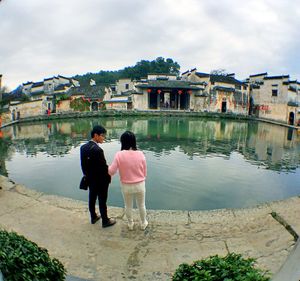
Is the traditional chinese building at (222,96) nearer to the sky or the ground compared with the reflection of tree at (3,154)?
nearer to the sky

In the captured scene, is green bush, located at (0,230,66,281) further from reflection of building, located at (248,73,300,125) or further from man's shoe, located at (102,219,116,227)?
reflection of building, located at (248,73,300,125)

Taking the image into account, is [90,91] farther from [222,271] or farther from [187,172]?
[222,271]

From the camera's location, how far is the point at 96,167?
345 cm

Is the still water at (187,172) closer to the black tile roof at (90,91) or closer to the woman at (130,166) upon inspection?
the woman at (130,166)

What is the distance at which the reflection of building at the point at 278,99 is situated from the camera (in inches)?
1089

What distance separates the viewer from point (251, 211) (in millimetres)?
4074

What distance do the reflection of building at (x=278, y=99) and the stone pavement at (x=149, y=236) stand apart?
2543 centimetres

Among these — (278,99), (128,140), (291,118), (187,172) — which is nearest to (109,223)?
(128,140)

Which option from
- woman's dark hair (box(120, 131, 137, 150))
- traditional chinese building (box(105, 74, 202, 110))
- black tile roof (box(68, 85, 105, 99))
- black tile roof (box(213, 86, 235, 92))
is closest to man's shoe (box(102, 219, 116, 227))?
woman's dark hair (box(120, 131, 137, 150))

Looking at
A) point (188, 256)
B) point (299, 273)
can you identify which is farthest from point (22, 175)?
point (299, 273)

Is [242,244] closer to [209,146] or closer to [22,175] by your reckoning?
[22,175]

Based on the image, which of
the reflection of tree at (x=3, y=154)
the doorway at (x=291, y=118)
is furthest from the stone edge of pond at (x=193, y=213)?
the doorway at (x=291, y=118)

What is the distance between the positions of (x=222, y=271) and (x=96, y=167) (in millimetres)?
2090

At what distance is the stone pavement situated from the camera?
2.79m
